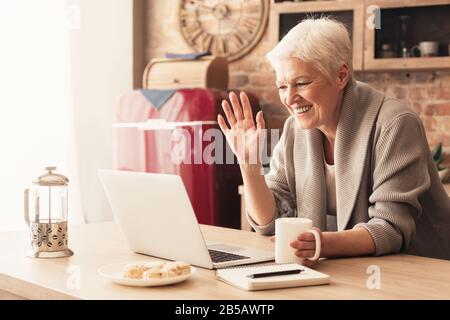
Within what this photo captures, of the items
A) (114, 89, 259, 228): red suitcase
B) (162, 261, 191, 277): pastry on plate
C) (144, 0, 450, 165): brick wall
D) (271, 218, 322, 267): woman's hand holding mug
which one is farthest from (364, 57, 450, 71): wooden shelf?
(162, 261, 191, 277): pastry on plate

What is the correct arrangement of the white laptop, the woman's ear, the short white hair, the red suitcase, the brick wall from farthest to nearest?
the red suitcase → the brick wall → the woman's ear → the short white hair → the white laptop

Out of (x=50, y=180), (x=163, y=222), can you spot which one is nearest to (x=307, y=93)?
(x=163, y=222)

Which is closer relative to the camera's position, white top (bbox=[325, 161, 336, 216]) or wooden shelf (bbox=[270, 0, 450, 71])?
white top (bbox=[325, 161, 336, 216])

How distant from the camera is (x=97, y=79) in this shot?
5.00 meters

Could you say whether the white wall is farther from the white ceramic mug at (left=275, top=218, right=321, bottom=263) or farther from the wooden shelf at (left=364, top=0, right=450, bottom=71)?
the white ceramic mug at (left=275, top=218, right=321, bottom=263)

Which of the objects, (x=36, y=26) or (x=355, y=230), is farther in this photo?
(x=36, y=26)

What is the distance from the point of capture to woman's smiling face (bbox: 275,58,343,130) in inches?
78.9

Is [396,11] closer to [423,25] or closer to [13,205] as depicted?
[423,25]

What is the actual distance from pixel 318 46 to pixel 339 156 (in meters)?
0.32

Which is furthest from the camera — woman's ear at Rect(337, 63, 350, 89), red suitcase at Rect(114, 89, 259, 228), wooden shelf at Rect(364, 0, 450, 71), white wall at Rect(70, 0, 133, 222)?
white wall at Rect(70, 0, 133, 222)

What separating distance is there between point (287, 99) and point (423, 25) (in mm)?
1961

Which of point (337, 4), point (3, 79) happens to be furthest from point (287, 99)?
point (3, 79)

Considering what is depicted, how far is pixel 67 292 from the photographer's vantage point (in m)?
1.35

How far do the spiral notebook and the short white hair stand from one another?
2.29ft
